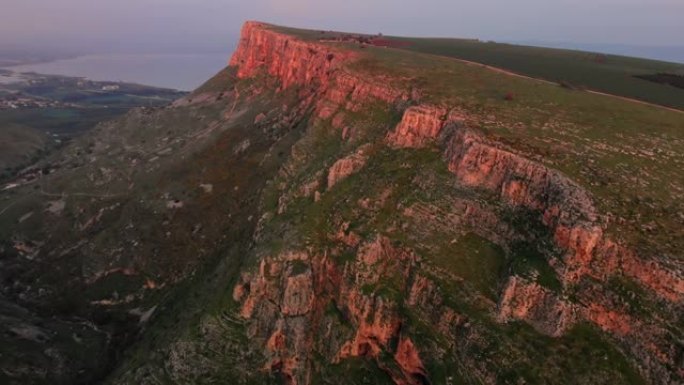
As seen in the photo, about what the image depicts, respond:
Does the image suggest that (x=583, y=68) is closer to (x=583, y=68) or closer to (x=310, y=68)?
(x=583, y=68)

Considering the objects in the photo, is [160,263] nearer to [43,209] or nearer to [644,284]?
[43,209]

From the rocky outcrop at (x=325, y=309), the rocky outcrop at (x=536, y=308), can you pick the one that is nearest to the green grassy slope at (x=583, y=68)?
the rocky outcrop at (x=536, y=308)

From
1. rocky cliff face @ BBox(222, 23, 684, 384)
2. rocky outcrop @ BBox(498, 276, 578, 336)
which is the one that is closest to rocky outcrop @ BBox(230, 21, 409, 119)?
rocky cliff face @ BBox(222, 23, 684, 384)

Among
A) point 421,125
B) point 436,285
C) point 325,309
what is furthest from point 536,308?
point 421,125

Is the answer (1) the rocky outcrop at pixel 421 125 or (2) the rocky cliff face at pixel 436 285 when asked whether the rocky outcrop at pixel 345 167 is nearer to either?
(2) the rocky cliff face at pixel 436 285

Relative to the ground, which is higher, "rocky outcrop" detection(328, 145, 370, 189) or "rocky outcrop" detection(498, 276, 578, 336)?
"rocky outcrop" detection(328, 145, 370, 189)

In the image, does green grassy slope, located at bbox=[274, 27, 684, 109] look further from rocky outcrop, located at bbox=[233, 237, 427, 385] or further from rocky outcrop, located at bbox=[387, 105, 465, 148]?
rocky outcrop, located at bbox=[233, 237, 427, 385]

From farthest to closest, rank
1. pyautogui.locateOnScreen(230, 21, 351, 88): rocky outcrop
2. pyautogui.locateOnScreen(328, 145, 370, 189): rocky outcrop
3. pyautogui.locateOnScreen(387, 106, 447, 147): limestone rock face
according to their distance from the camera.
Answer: pyautogui.locateOnScreen(230, 21, 351, 88): rocky outcrop, pyautogui.locateOnScreen(328, 145, 370, 189): rocky outcrop, pyautogui.locateOnScreen(387, 106, 447, 147): limestone rock face
